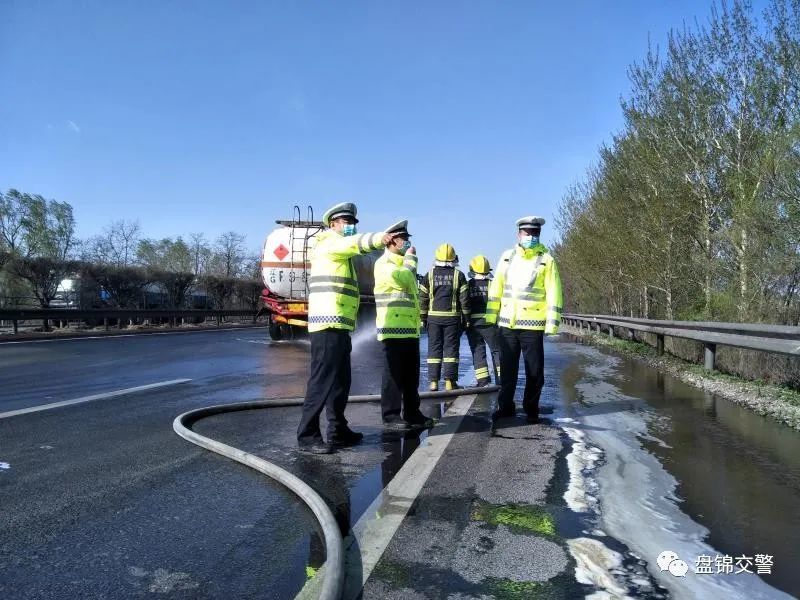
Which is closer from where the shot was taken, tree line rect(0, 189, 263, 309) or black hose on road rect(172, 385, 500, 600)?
black hose on road rect(172, 385, 500, 600)

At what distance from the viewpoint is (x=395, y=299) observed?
5.83 metres

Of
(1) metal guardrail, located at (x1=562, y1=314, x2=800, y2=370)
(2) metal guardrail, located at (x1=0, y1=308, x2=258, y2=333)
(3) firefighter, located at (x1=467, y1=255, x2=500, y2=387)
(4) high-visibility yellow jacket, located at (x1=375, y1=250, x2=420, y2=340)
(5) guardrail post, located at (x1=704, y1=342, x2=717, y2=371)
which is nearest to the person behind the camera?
(4) high-visibility yellow jacket, located at (x1=375, y1=250, x2=420, y2=340)

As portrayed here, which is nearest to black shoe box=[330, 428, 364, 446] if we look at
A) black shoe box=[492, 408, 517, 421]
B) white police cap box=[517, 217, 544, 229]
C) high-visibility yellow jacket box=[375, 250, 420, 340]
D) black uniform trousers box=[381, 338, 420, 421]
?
black uniform trousers box=[381, 338, 420, 421]

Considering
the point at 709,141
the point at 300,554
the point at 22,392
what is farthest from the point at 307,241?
the point at 300,554

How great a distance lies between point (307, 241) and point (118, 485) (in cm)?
1298

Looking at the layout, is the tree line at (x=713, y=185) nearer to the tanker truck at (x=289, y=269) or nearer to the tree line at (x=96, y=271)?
the tanker truck at (x=289, y=269)

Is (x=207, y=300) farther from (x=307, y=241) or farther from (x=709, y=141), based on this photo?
(x=709, y=141)

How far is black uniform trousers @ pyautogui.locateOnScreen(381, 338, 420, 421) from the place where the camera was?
221 inches

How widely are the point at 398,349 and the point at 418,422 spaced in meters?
0.72

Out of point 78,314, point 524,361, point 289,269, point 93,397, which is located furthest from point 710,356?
point 78,314

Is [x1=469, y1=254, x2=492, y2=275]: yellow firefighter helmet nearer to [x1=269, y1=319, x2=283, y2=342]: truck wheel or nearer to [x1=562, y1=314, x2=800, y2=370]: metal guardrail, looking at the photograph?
[x1=562, y1=314, x2=800, y2=370]: metal guardrail

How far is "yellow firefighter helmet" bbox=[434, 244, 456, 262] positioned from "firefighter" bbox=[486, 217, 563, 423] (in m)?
1.99

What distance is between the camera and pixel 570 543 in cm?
282

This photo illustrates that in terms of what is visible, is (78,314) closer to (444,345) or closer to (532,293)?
(444,345)
